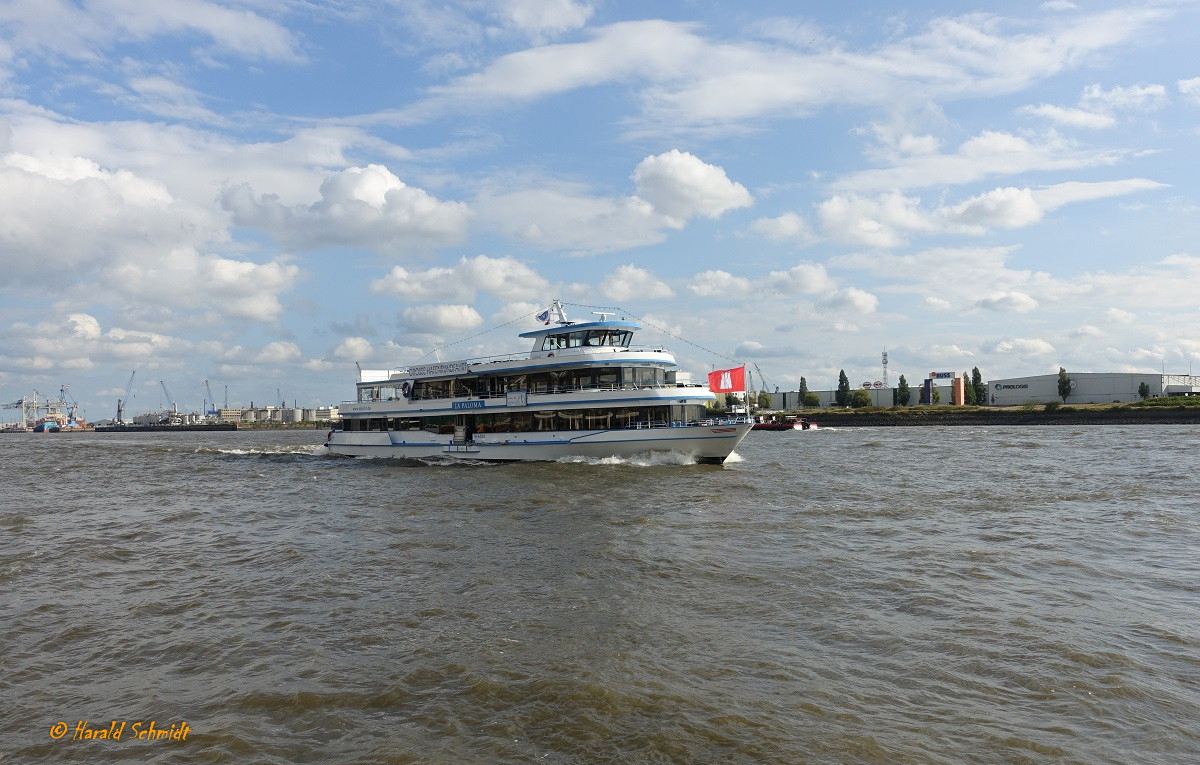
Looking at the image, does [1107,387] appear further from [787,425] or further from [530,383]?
[530,383]

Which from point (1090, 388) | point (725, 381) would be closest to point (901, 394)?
point (1090, 388)

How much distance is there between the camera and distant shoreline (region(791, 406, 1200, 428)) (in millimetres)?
94750

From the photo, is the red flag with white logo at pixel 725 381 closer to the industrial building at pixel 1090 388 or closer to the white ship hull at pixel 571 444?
the white ship hull at pixel 571 444

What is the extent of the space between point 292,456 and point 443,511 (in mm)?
37304

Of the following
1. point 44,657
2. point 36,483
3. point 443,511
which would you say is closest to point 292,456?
point 36,483

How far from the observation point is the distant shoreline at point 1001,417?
94750mm

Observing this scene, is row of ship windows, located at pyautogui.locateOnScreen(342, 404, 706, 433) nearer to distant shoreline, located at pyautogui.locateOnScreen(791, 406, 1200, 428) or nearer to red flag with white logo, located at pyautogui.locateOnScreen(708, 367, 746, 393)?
red flag with white logo, located at pyautogui.locateOnScreen(708, 367, 746, 393)

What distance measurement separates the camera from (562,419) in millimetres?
39375

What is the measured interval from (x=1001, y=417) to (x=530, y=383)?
316 feet

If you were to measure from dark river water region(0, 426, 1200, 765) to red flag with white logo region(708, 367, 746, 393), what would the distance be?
46.8ft

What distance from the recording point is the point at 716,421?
36.8m

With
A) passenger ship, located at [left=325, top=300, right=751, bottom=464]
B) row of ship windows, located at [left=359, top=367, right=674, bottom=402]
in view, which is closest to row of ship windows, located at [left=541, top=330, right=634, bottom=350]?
passenger ship, located at [left=325, top=300, right=751, bottom=464]

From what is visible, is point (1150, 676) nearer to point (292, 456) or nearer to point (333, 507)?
point (333, 507)

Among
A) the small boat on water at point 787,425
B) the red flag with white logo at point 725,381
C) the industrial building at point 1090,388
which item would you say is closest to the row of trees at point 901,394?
the industrial building at point 1090,388
